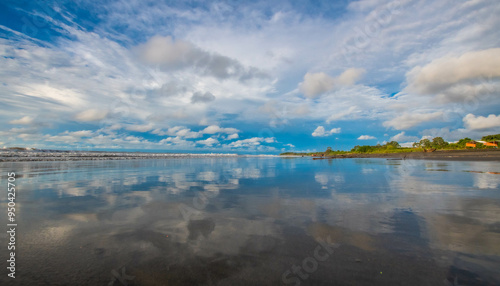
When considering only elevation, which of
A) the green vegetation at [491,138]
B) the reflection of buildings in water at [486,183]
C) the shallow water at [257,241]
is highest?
the green vegetation at [491,138]

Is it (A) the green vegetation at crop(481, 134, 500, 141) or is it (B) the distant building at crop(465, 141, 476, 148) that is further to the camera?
(A) the green vegetation at crop(481, 134, 500, 141)

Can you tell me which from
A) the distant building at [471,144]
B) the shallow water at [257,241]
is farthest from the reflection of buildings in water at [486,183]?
the distant building at [471,144]

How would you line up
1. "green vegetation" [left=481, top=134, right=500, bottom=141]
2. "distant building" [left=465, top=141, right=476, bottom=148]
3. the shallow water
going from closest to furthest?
the shallow water → "distant building" [left=465, top=141, right=476, bottom=148] → "green vegetation" [left=481, top=134, right=500, bottom=141]

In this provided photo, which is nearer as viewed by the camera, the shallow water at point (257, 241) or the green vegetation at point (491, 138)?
the shallow water at point (257, 241)

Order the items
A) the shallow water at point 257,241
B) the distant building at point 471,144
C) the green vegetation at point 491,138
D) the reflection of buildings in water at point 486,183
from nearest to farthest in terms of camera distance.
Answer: the shallow water at point 257,241 < the reflection of buildings in water at point 486,183 < the distant building at point 471,144 < the green vegetation at point 491,138

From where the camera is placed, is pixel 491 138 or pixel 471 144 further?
pixel 491 138

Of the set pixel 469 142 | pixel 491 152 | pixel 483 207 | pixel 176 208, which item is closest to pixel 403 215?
pixel 483 207

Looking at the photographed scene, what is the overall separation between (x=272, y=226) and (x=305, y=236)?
1423 mm

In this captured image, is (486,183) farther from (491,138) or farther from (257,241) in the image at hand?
(491,138)

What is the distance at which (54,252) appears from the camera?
240 inches

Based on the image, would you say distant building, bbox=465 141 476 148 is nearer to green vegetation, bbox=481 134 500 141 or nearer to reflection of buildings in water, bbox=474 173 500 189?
green vegetation, bbox=481 134 500 141

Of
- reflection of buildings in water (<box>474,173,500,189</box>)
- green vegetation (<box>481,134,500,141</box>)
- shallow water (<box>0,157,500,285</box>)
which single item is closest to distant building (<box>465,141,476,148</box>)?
green vegetation (<box>481,134,500,141</box>)

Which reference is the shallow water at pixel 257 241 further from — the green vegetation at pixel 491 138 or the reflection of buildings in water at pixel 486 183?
the green vegetation at pixel 491 138

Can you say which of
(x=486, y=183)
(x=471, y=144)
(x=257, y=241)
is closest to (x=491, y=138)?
(x=471, y=144)
